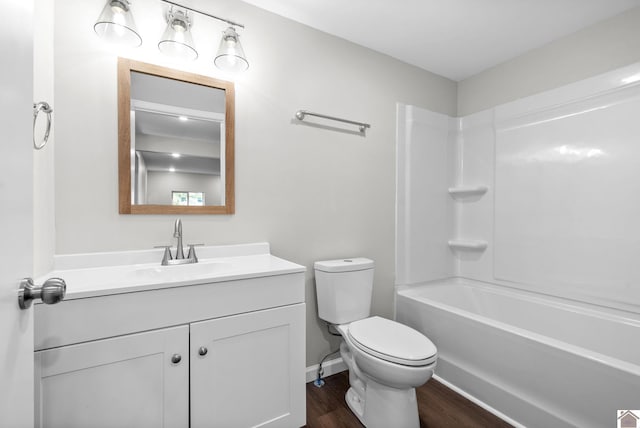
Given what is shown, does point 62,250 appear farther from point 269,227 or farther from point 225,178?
point 269,227

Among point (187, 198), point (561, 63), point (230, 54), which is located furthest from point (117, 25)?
point (561, 63)

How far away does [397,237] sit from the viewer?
90.7 inches

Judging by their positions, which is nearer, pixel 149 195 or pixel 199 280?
pixel 199 280

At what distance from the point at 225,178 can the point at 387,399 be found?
1425 mm

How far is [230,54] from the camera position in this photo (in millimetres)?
1503

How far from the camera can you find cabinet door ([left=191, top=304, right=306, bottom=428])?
114cm

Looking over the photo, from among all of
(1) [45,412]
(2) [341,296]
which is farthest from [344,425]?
(1) [45,412]

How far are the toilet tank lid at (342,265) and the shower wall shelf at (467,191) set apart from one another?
120cm

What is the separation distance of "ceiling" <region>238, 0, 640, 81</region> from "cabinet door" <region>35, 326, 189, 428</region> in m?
1.84

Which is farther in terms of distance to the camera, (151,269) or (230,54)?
(230,54)

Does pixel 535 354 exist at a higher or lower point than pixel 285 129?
lower

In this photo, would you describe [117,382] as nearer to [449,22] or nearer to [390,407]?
[390,407]

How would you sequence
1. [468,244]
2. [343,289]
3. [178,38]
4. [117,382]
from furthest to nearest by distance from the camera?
[468,244]
[343,289]
[178,38]
[117,382]

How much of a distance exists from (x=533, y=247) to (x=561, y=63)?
1307 mm
